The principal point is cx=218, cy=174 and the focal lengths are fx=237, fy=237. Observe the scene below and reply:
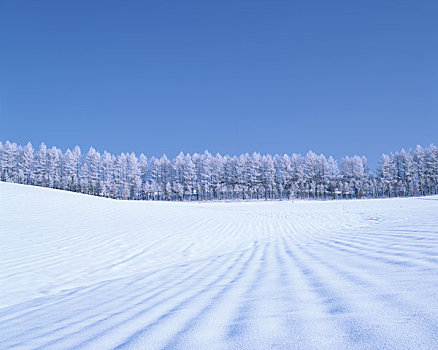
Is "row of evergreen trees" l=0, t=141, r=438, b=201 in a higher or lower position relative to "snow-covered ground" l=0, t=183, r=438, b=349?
higher

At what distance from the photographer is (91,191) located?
64.2m

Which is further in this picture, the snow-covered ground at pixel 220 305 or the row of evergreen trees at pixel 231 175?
the row of evergreen trees at pixel 231 175

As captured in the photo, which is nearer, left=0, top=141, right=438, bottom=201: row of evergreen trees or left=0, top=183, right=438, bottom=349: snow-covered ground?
left=0, top=183, right=438, bottom=349: snow-covered ground

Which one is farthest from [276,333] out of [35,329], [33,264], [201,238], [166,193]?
[166,193]

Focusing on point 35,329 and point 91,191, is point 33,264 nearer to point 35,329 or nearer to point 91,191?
point 35,329

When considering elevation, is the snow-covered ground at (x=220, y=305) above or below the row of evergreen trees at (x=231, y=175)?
below

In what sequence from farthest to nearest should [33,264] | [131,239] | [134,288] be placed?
[131,239]
[33,264]
[134,288]

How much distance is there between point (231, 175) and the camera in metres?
66.8

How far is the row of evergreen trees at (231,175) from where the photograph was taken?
2459 inches

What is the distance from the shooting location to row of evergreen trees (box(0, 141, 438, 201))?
6247cm

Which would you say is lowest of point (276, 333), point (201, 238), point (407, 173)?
point (201, 238)

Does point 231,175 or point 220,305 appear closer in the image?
point 220,305

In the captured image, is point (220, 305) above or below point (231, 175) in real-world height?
below

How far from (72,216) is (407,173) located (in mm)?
77620
